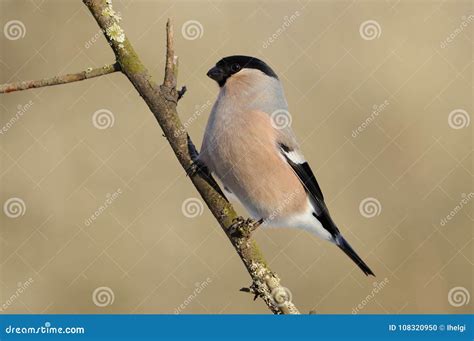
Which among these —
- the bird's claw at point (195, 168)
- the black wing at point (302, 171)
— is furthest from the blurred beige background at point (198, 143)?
the bird's claw at point (195, 168)

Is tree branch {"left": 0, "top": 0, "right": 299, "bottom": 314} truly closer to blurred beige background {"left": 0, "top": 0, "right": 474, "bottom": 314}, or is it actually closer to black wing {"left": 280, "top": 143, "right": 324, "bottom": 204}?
black wing {"left": 280, "top": 143, "right": 324, "bottom": 204}

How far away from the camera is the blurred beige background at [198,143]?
5465mm

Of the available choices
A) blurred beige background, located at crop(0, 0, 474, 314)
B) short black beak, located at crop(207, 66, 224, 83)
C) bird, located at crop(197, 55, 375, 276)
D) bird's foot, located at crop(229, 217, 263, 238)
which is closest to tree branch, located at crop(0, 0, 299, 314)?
bird's foot, located at crop(229, 217, 263, 238)

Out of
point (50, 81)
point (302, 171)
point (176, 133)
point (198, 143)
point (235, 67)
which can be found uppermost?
point (235, 67)

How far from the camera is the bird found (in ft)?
10.6

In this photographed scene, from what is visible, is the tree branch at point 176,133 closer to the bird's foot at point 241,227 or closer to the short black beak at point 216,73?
the bird's foot at point 241,227

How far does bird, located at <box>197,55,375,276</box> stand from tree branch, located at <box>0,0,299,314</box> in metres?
0.65

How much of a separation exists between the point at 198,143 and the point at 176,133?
301 centimetres

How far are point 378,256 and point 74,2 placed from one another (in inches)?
142

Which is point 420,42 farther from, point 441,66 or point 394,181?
point 394,181

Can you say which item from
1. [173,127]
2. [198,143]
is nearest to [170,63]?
[173,127]

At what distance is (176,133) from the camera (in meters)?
2.45

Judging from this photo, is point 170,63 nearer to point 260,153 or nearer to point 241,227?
point 241,227

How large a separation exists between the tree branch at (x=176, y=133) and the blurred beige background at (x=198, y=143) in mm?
2807
